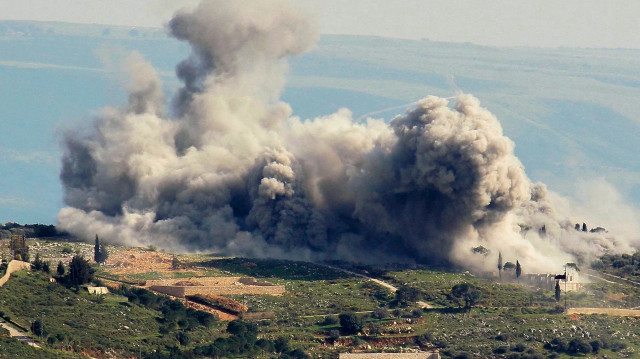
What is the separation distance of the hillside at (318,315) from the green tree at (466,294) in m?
0.31

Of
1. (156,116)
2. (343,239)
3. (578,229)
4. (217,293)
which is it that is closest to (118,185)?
(156,116)

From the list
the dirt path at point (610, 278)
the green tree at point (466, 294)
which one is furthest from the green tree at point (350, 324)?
A: the dirt path at point (610, 278)

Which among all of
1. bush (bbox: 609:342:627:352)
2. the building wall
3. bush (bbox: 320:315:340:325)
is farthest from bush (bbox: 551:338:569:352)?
the building wall

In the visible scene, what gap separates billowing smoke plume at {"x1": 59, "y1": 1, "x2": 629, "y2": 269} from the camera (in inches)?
4427

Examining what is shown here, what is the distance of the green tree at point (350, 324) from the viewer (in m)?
89.1

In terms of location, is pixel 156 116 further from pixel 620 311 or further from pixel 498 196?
pixel 620 311

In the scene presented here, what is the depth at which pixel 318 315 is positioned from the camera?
308 ft

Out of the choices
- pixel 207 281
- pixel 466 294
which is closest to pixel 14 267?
pixel 207 281

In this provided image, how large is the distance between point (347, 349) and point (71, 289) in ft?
52.7

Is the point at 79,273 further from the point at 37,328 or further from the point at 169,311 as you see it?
the point at 37,328

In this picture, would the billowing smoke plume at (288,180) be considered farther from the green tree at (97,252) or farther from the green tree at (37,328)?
the green tree at (37,328)

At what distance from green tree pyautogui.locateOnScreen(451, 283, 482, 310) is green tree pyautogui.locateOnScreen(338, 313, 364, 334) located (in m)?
9.65

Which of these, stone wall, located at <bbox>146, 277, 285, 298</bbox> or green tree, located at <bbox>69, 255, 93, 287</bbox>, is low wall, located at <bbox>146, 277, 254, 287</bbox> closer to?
stone wall, located at <bbox>146, 277, 285, 298</bbox>

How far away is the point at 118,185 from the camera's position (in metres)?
122
